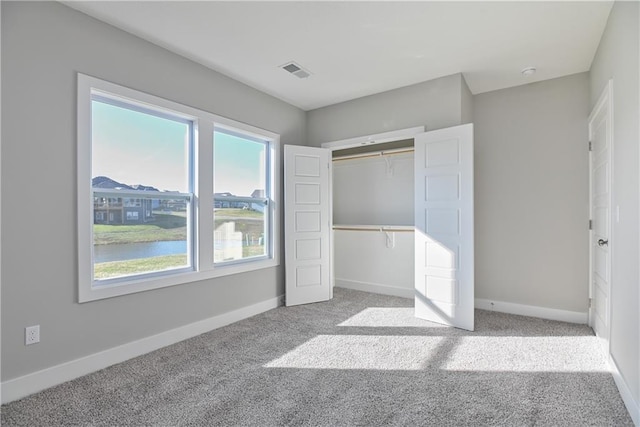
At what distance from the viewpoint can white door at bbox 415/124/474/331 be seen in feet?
10.6

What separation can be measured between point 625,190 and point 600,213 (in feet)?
3.62

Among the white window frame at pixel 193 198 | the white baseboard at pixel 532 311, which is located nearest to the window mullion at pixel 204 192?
the white window frame at pixel 193 198

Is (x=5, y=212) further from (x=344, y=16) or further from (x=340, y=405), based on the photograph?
(x=344, y=16)

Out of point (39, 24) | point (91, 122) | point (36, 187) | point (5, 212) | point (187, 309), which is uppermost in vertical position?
point (39, 24)

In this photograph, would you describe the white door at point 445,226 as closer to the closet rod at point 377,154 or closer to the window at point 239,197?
the closet rod at point 377,154

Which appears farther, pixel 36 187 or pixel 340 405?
pixel 36 187

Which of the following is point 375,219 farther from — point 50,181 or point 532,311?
point 50,181

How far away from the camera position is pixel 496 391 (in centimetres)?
212

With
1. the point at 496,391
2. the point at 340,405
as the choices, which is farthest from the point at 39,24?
the point at 496,391

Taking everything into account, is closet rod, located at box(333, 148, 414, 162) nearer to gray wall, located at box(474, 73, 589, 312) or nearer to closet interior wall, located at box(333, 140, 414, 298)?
closet interior wall, located at box(333, 140, 414, 298)

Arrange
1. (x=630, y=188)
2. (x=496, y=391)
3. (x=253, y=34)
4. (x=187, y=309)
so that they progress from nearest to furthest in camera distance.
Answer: (x=630, y=188) → (x=496, y=391) → (x=253, y=34) → (x=187, y=309)

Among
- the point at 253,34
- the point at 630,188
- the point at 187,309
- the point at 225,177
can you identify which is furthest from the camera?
the point at 225,177

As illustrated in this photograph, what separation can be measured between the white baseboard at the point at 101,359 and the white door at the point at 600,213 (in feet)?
11.8

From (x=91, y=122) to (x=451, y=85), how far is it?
11.5 feet
